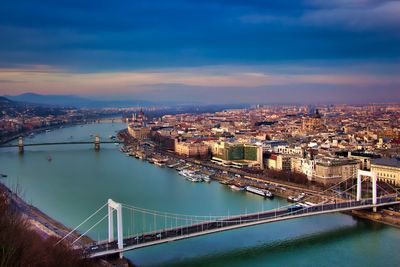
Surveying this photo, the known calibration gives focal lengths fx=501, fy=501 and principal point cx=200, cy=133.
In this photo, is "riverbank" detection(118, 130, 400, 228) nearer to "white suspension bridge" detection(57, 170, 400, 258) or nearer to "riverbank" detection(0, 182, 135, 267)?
"white suspension bridge" detection(57, 170, 400, 258)

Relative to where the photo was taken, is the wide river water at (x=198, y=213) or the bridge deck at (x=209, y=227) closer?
the bridge deck at (x=209, y=227)

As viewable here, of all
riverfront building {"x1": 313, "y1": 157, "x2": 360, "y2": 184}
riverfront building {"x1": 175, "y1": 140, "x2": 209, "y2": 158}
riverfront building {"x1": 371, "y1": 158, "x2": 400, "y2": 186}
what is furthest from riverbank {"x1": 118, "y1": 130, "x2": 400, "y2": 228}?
riverfront building {"x1": 371, "y1": 158, "x2": 400, "y2": 186}

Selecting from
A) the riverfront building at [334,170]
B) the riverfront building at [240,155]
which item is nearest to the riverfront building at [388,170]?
the riverfront building at [334,170]

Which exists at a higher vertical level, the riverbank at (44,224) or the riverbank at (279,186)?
the riverbank at (44,224)

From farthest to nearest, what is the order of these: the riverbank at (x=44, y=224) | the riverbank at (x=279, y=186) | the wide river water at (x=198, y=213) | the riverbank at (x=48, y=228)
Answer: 1. the riverbank at (x=279, y=186)
2. the riverbank at (x=44, y=224)
3. the wide river water at (x=198, y=213)
4. the riverbank at (x=48, y=228)

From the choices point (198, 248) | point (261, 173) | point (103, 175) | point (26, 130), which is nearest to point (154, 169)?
point (103, 175)

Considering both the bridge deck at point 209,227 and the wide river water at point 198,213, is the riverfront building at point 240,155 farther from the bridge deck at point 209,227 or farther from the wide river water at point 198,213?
the bridge deck at point 209,227

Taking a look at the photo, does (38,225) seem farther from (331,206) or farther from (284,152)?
(284,152)
